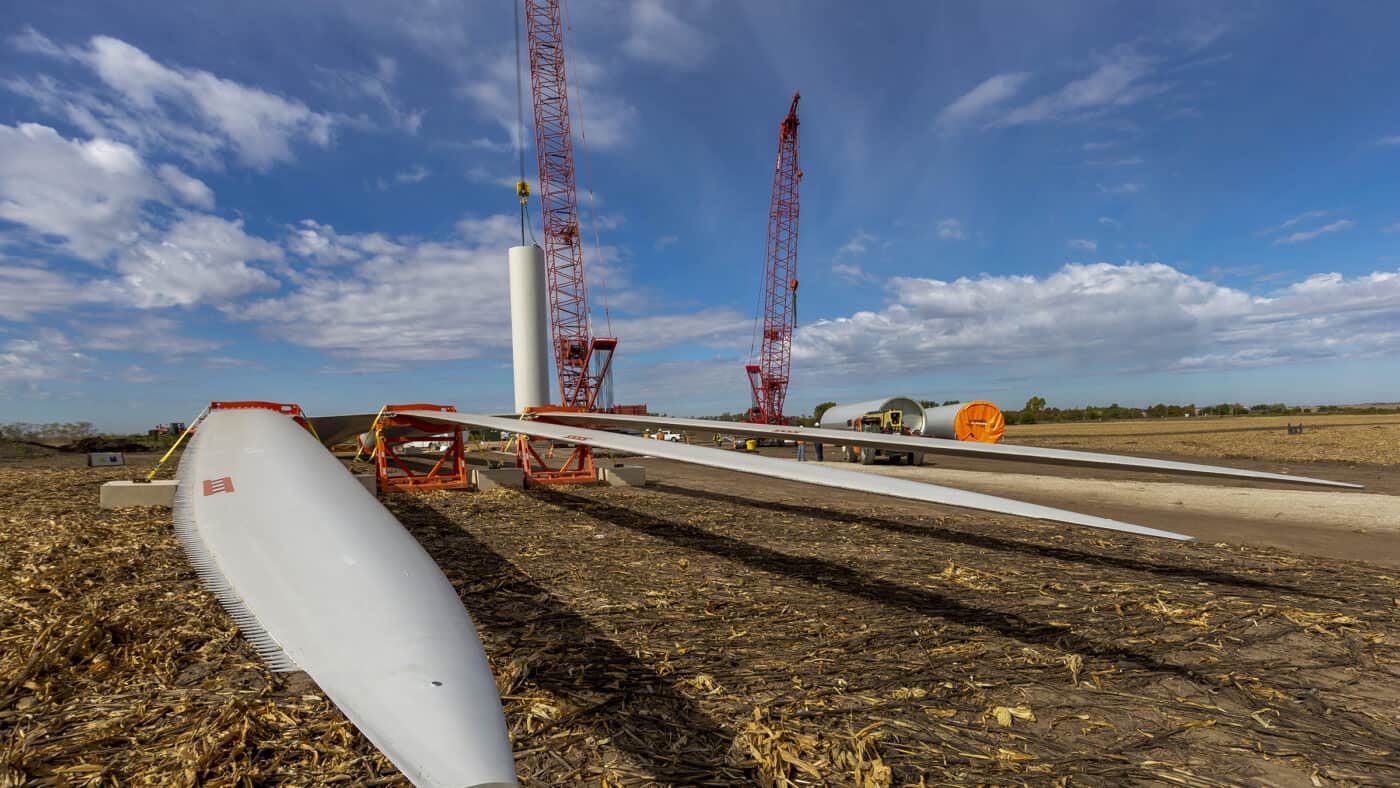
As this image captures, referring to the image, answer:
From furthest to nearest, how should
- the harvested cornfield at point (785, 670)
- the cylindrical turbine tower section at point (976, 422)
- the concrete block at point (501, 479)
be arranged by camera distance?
the cylindrical turbine tower section at point (976, 422), the concrete block at point (501, 479), the harvested cornfield at point (785, 670)

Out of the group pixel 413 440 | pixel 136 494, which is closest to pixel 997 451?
pixel 413 440

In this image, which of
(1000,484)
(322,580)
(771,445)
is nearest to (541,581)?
(322,580)

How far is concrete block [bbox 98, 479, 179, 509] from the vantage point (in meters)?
9.69

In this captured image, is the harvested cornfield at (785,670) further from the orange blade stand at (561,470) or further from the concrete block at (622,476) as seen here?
the concrete block at (622,476)

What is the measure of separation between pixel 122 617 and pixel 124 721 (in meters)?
2.03

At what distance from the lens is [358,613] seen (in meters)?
2.23

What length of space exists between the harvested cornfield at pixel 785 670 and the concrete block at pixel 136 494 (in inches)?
84.9

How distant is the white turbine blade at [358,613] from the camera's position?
1745mm

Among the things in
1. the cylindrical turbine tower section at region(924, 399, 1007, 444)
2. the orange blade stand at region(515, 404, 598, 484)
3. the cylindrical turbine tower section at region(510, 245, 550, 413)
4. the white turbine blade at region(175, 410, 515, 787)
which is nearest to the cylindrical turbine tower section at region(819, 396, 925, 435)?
the cylindrical turbine tower section at region(924, 399, 1007, 444)

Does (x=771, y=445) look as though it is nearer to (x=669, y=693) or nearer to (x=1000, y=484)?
(x=1000, y=484)

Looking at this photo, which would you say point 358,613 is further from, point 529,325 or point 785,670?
point 529,325

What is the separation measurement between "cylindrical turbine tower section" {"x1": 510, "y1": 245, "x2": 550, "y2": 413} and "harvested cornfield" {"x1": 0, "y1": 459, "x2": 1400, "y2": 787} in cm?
1632

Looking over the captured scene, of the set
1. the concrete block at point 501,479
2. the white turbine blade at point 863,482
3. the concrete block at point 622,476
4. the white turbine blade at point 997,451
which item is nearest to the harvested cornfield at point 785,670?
the white turbine blade at point 863,482

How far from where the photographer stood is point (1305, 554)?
884 cm
